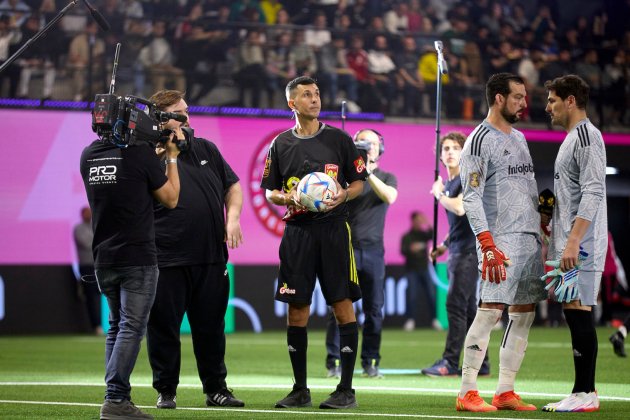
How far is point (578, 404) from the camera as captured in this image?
769 centimetres

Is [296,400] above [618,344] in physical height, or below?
above

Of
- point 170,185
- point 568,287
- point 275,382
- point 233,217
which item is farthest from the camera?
point 275,382

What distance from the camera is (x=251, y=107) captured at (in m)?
20.3

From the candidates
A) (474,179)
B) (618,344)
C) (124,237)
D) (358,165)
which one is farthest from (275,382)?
(618,344)

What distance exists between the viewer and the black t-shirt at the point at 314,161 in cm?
823

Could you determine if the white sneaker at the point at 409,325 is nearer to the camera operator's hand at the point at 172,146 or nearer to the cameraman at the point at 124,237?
the camera operator's hand at the point at 172,146

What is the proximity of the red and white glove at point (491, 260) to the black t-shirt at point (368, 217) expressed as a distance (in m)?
3.68

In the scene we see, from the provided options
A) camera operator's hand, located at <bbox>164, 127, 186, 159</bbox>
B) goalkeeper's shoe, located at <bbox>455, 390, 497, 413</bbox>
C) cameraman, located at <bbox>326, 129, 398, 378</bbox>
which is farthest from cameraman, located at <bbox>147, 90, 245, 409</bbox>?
cameraman, located at <bbox>326, 129, 398, 378</bbox>

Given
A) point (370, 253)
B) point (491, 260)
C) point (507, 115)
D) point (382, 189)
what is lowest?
point (370, 253)

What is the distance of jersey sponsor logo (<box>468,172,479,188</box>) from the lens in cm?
782

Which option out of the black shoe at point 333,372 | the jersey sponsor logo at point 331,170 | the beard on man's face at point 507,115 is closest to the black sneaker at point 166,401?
the jersey sponsor logo at point 331,170

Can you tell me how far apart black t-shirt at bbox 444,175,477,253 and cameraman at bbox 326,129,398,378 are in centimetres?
61

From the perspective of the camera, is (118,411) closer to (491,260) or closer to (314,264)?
(314,264)

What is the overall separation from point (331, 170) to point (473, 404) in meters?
1.91
